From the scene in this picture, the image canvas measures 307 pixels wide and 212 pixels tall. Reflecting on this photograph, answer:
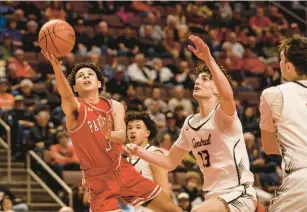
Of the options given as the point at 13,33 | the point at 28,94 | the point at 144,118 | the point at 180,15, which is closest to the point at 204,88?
the point at 144,118

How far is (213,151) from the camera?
261 inches

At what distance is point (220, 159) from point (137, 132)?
2.04 m

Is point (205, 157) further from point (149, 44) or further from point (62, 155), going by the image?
point (149, 44)

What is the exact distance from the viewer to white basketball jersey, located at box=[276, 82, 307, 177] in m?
5.02

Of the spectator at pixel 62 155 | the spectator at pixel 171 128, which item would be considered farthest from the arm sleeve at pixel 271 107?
the spectator at pixel 171 128

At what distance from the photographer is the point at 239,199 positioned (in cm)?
638

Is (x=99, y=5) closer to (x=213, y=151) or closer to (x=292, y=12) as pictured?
(x=292, y=12)

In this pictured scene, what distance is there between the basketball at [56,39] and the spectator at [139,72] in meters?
9.45

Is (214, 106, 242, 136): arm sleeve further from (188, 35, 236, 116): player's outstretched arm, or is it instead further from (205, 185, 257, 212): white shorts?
(205, 185, 257, 212): white shorts

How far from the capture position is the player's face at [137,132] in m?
8.45

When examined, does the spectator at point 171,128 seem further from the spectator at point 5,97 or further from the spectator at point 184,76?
the spectator at point 5,97

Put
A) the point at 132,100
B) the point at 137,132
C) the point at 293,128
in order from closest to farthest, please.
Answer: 1. the point at 293,128
2. the point at 137,132
3. the point at 132,100

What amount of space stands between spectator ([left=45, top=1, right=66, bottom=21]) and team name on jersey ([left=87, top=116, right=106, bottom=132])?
34.0 feet

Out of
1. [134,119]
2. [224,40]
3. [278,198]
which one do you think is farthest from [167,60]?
[278,198]
